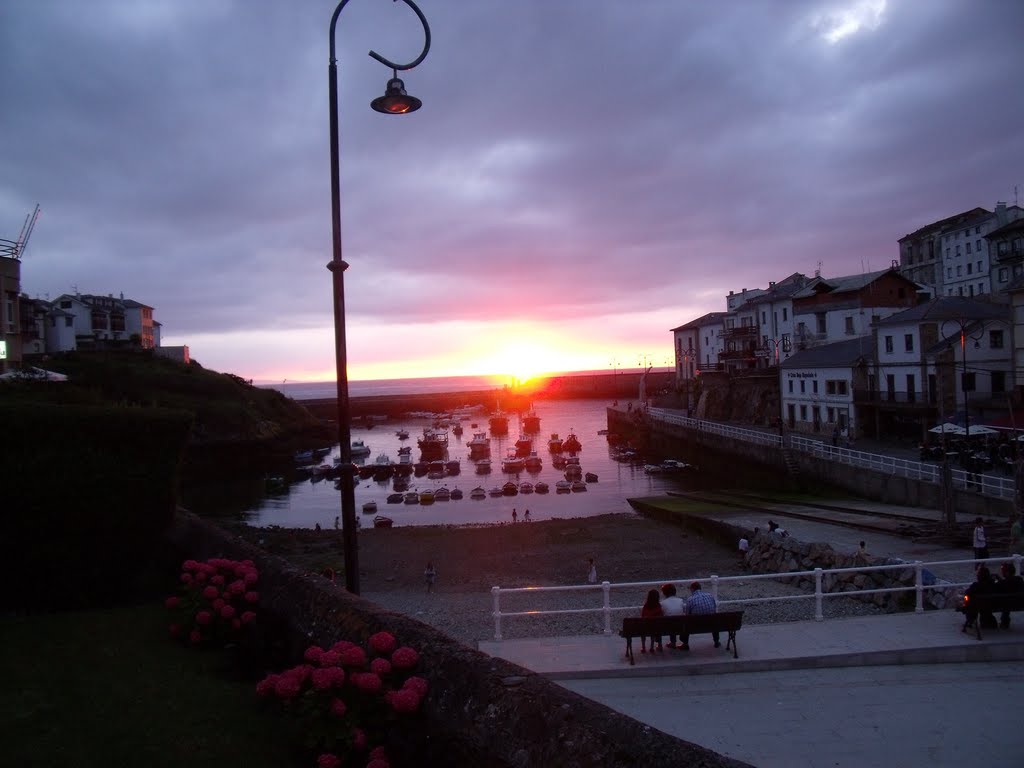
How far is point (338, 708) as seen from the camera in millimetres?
4621

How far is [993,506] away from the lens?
2564 centimetres

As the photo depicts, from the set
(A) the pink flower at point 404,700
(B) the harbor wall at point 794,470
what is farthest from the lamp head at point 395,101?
(B) the harbor wall at point 794,470

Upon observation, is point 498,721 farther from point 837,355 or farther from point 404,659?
point 837,355

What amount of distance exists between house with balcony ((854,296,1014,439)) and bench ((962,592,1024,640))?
33748 mm

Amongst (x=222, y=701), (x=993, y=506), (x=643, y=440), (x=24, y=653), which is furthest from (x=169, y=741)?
(x=643, y=440)

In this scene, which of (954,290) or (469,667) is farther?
(954,290)

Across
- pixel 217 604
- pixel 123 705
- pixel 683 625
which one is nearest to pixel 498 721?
pixel 123 705

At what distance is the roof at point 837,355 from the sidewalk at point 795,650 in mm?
44489

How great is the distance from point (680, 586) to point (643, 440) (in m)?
64.7

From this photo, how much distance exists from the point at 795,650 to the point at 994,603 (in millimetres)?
2863

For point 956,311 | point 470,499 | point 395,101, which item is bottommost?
point 470,499

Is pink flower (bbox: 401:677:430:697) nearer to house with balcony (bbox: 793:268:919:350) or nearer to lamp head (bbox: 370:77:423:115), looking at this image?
lamp head (bbox: 370:77:423:115)

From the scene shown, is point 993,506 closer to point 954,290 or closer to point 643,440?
point 643,440

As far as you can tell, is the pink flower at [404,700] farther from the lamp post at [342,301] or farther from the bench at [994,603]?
the bench at [994,603]
